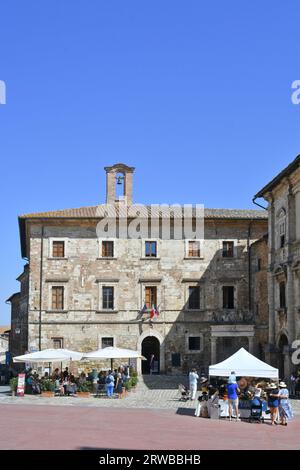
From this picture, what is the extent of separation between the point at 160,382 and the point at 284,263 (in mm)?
10405

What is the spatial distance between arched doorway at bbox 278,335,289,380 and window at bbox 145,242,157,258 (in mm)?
11589

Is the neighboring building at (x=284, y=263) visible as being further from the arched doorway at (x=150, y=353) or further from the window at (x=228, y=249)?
the arched doorway at (x=150, y=353)

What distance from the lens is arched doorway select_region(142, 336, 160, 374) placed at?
41.2 m

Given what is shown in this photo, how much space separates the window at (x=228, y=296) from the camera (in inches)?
1639

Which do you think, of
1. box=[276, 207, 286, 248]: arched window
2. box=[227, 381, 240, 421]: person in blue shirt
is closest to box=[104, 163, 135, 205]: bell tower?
box=[276, 207, 286, 248]: arched window

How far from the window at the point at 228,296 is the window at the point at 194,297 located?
1634 millimetres

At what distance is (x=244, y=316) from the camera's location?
135 ft

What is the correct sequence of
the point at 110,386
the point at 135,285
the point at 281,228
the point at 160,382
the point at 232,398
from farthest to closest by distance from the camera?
the point at 135,285 → the point at 160,382 → the point at 281,228 → the point at 110,386 → the point at 232,398

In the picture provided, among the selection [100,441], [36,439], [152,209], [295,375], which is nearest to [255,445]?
[100,441]

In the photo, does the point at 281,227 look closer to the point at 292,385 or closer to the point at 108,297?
the point at 292,385

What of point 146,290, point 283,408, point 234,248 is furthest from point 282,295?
point 283,408

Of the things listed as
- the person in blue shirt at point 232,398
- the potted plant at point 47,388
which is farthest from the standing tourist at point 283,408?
the potted plant at point 47,388

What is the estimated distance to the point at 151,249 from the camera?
41969 millimetres
